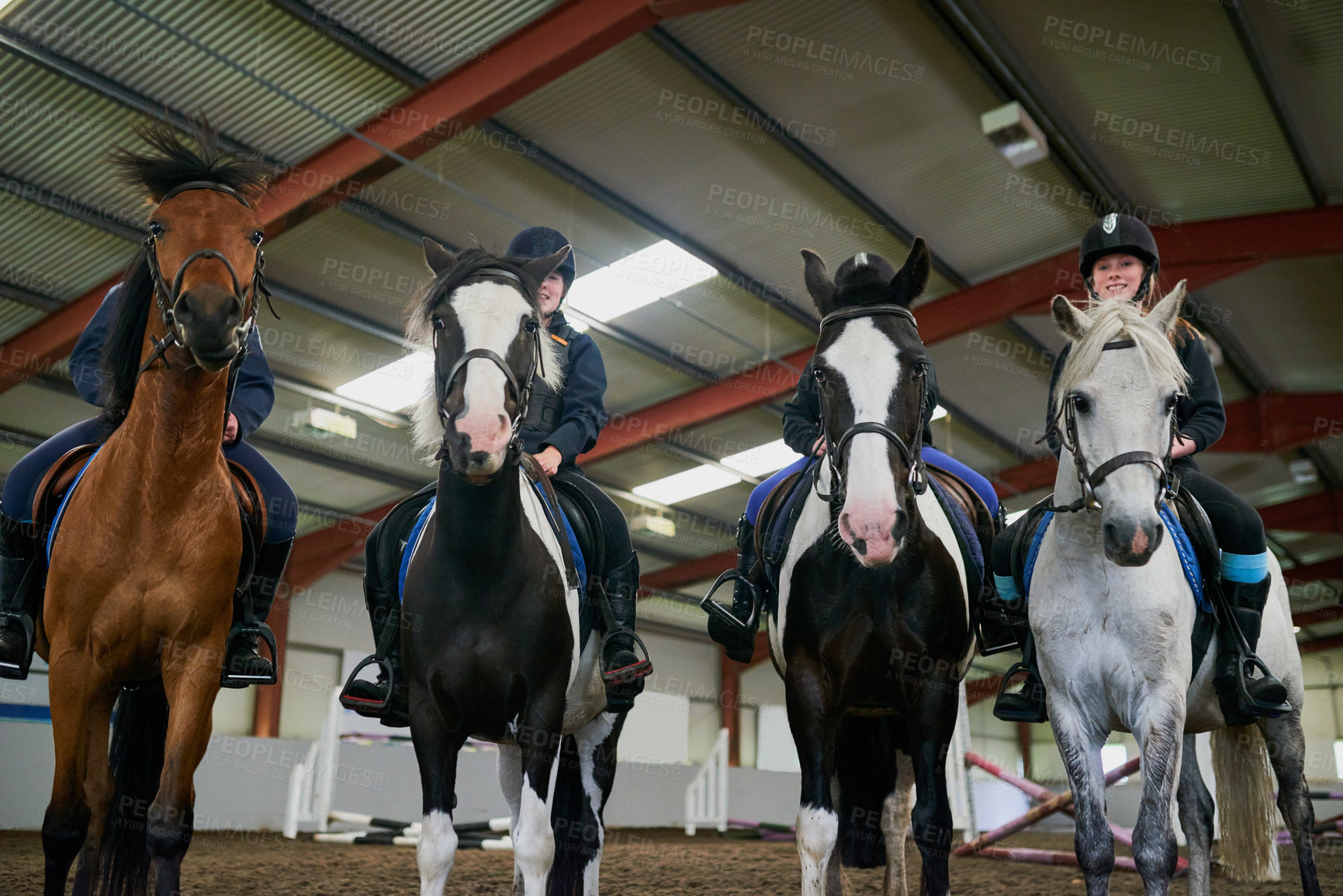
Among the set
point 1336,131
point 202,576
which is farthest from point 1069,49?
point 202,576

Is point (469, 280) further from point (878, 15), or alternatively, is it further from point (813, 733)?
point (878, 15)

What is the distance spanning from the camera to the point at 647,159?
9.52 metres

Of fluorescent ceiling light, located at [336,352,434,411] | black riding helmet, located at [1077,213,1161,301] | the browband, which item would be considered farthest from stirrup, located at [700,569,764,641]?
fluorescent ceiling light, located at [336,352,434,411]

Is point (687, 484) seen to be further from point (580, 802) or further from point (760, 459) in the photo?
point (580, 802)

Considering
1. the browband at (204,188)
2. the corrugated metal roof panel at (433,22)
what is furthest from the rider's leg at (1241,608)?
the corrugated metal roof panel at (433,22)

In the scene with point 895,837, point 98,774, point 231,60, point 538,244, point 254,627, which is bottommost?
point 895,837

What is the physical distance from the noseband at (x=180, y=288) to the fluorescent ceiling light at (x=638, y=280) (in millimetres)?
7878

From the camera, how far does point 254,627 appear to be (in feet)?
11.2

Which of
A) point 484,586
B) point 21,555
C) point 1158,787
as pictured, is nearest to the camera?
point 1158,787

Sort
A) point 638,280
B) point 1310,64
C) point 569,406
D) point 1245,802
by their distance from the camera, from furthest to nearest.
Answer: point 638,280 < point 1310,64 < point 1245,802 < point 569,406

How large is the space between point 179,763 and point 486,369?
4.78 feet

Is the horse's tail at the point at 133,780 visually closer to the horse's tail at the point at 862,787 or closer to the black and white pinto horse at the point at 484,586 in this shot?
the black and white pinto horse at the point at 484,586

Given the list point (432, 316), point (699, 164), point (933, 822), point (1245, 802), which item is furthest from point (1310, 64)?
point (432, 316)

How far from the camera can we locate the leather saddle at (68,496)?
11.2 feet
